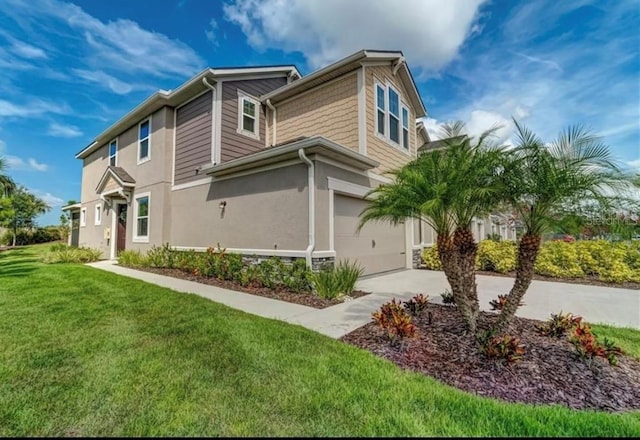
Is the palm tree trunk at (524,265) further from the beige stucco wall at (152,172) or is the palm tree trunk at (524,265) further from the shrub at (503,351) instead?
the beige stucco wall at (152,172)

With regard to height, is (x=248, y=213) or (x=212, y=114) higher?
(x=212, y=114)

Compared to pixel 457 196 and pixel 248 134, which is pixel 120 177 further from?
pixel 457 196

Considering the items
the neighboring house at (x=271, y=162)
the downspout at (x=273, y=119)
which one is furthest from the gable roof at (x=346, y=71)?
the downspout at (x=273, y=119)

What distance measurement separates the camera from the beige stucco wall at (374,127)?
9289mm

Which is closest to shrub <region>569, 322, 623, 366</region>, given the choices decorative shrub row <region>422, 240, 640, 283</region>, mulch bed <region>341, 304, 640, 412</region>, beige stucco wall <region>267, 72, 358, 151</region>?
mulch bed <region>341, 304, 640, 412</region>

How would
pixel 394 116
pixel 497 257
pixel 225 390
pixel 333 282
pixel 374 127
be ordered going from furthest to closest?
pixel 394 116, pixel 497 257, pixel 374 127, pixel 333 282, pixel 225 390

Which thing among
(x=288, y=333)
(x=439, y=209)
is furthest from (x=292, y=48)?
(x=288, y=333)

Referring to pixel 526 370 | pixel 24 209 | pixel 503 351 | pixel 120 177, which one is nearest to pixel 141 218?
pixel 120 177

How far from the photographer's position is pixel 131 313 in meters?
5.07

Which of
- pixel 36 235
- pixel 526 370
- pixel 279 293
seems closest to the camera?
pixel 526 370

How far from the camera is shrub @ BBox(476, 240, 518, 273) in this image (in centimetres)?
1035

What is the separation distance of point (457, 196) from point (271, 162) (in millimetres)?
5435

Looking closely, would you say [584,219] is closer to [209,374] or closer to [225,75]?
[209,374]

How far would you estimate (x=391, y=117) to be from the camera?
10781 mm
